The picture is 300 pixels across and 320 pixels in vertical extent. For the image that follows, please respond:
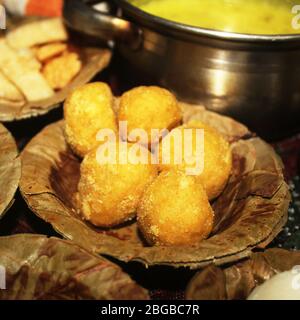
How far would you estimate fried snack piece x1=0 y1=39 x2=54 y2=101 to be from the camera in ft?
7.76

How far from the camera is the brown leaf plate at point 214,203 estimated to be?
1497 mm

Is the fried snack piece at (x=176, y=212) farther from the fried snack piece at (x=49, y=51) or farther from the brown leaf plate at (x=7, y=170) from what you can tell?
the fried snack piece at (x=49, y=51)

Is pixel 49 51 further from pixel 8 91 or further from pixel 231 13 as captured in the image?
pixel 231 13

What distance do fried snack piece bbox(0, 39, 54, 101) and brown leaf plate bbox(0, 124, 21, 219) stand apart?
52cm

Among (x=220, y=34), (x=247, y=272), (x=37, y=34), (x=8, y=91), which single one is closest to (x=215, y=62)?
(x=220, y=34)

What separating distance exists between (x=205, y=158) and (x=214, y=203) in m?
0.25

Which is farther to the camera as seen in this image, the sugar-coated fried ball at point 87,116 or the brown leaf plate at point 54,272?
the sugar-coated fried ball at point 87,116

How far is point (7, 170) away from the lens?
1.72 m

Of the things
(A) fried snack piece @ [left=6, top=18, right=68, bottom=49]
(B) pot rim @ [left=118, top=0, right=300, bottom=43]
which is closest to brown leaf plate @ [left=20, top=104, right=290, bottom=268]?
(B) pot rim @ [left=118, top=0, right=300, bottom=43]

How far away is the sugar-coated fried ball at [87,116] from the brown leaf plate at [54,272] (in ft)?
1.66

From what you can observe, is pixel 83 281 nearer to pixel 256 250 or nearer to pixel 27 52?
pixel 256 250

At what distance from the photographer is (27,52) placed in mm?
2568

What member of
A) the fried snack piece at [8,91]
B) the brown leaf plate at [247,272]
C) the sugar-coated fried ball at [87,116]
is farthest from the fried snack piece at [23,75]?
the brown leaf plate at [247,272]

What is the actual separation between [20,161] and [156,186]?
0.51 meters
